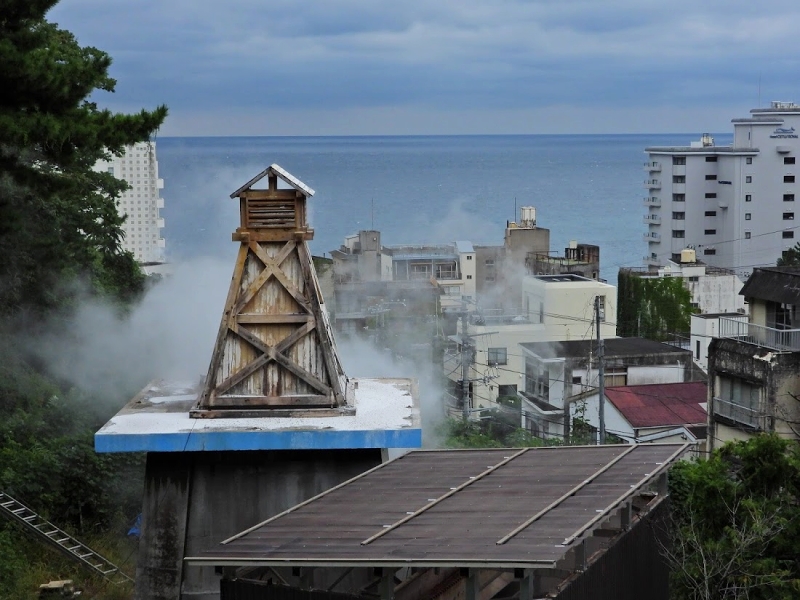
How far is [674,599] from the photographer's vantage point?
1395 cm

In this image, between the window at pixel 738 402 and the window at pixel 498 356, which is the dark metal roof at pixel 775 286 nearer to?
the window at pixel 738 402

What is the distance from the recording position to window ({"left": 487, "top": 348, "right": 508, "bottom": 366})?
50406mm

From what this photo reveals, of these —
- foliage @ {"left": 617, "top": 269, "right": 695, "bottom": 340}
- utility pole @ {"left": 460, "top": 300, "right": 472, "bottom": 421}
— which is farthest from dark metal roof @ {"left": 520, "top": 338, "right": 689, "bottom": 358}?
foliage @ {"left": 617, "top": 269, "right": 695, "bottom": 340}

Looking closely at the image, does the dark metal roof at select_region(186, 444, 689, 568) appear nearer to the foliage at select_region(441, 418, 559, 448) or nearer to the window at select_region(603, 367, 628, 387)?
the foliage at select_region(441, 418, 559, 448)

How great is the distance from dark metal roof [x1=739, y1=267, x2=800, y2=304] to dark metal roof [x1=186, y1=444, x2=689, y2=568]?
54.5ft

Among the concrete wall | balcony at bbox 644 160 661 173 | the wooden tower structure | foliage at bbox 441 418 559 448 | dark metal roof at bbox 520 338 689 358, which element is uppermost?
balcony at bbox 644 160 661 173

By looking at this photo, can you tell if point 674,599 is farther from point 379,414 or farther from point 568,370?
point 568,370

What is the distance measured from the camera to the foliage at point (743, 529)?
1306cm

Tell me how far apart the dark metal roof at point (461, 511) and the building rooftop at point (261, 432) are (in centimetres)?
104

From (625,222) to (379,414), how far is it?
16898cm

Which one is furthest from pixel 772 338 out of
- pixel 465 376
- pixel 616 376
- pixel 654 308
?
pixel 654 308

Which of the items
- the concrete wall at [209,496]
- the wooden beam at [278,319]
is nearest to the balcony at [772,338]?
the wooden beam at [278,319]

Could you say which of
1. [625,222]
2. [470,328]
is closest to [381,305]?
[470,328]

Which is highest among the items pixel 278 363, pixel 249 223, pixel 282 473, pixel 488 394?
pixel 249 223
